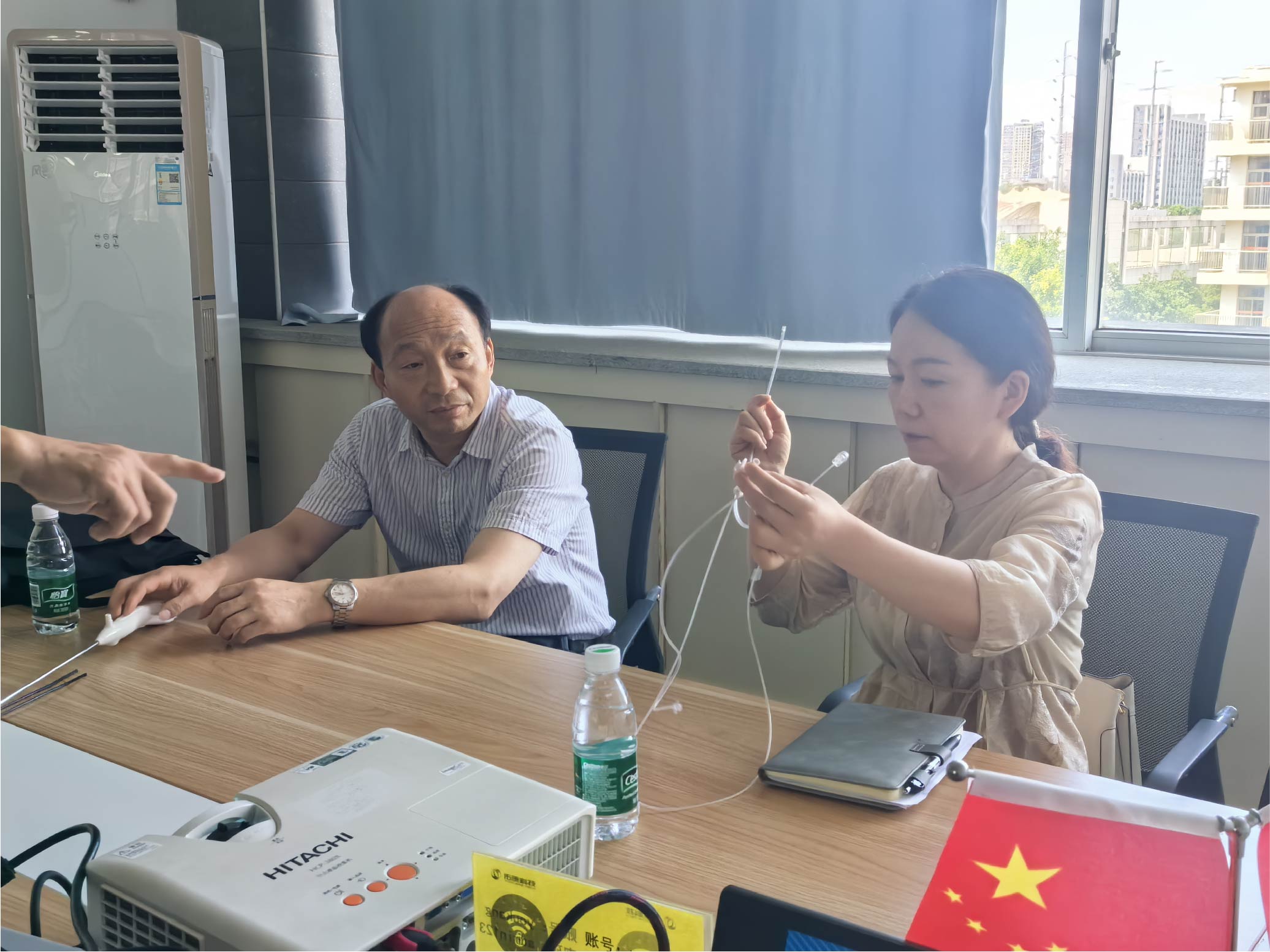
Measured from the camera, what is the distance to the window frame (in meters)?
2.42

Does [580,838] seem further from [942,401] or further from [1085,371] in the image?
[1085,371]

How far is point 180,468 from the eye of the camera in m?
1.17

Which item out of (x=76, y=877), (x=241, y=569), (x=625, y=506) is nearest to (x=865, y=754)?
(x=76, y=877)

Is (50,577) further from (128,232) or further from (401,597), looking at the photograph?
(128,232)

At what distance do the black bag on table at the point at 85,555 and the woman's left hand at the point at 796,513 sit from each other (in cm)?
105

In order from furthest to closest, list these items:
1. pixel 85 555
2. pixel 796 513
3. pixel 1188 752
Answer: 1. pixel 85 555
2. pixel 1188 752
3. pixel 796 513

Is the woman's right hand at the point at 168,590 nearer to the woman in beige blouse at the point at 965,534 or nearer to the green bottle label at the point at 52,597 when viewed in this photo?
the green bottle label at the point at 52,597

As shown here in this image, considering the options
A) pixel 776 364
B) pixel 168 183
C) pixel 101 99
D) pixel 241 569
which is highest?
pixel 101 99

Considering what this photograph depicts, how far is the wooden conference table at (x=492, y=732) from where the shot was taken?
0.96 metres

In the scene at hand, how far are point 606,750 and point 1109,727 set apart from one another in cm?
77

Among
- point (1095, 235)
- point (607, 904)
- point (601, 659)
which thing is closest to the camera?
point (607, 904)

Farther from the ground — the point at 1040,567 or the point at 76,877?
the point at 1040,567

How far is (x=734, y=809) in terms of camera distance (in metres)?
1.07

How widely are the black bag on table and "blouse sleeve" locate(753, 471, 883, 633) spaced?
0.99 m
